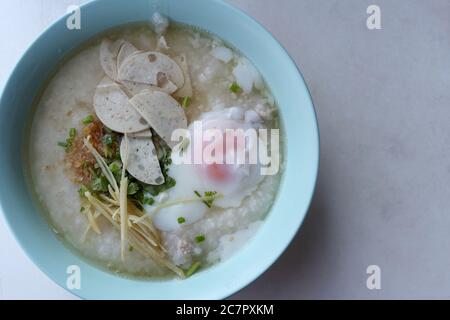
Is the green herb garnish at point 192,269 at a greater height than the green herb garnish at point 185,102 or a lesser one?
lesser

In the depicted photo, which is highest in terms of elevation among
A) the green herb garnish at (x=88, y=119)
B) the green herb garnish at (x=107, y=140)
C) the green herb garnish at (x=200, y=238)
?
Answer: the green herb garnish at (x=88, y=119)

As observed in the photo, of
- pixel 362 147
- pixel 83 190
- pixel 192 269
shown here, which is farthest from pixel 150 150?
pixel 362 147

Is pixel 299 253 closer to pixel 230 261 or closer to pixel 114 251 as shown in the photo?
pixel 230 261

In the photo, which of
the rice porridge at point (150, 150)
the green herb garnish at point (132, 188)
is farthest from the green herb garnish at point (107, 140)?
the green herb garnish at point (132, 188)

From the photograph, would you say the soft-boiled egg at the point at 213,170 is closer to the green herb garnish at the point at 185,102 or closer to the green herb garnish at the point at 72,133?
the green herb garnish at the point at 185,102

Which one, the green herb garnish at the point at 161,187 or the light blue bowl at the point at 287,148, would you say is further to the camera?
the green herb garnish at the point at 161,187

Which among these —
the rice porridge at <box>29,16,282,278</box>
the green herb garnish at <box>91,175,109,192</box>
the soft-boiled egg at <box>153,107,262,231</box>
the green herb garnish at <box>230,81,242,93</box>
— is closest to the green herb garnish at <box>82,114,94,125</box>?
the rice porridge at <box>29,16,282,278</box>

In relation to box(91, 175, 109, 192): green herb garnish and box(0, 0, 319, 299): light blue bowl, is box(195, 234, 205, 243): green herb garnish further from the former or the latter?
box(91, 175, 109, 192): green herb garnish
